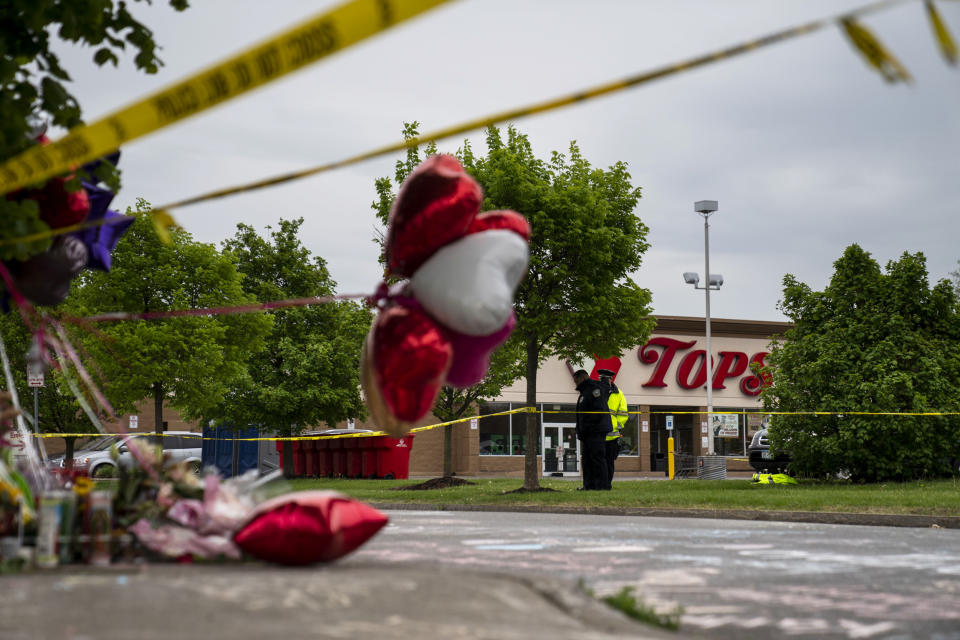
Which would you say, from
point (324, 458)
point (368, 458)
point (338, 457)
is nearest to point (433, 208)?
point (368, 458)

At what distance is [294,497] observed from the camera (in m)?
5.98

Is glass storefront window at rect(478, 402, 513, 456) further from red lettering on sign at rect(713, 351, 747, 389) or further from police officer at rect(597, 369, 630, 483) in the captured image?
police officer at rect(597, 369, 630, 483)

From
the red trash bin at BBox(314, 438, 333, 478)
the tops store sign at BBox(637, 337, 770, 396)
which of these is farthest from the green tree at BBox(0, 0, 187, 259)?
the tops store sign at BBox(637, 337, 770, 396)

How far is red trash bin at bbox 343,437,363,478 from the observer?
101 ft

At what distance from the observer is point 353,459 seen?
30953 millimetres

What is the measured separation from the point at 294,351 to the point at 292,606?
27.0m

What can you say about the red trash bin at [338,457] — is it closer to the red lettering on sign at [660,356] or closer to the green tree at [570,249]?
the green tree at [570,249]

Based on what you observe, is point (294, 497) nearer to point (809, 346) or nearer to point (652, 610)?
point (652, 610)

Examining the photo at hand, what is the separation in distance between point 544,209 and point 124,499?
13459 mm

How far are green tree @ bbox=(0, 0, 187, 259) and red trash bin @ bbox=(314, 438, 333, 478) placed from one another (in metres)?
25.2

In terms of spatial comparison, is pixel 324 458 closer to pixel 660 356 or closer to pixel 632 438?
pixel 632 438

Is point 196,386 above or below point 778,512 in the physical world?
above

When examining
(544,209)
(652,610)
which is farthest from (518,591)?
(544,209)

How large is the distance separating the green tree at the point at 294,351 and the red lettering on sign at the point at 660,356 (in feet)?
48.1
